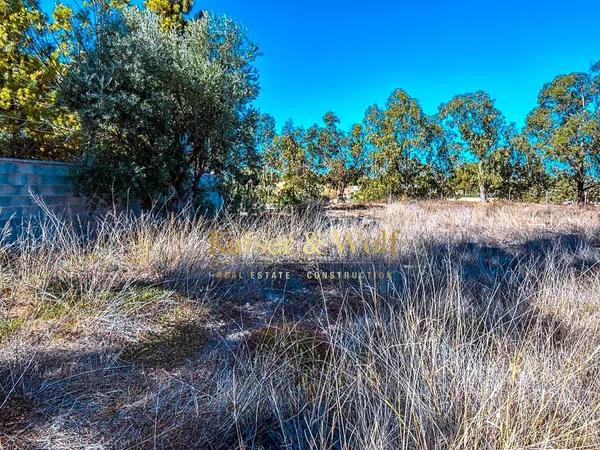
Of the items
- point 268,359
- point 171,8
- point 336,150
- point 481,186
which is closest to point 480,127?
point 481,186

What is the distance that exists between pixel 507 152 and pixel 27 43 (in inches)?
608

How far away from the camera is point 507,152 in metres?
12.9

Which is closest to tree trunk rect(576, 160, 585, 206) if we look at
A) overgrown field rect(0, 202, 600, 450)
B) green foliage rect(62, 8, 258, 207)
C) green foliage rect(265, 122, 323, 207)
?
green foliage rect(265, 122, 323, 207)

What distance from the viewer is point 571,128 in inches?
420

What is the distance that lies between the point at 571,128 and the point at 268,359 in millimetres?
13538

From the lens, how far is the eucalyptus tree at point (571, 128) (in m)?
10.7

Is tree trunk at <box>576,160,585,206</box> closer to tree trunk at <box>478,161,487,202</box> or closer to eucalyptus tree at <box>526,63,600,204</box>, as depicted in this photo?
eucalyptus tree at <box>526,63,600,204</box>

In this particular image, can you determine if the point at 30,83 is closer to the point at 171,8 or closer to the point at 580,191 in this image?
the point at 171,8

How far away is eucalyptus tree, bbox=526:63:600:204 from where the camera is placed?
10711mm

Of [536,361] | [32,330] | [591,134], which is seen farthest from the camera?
[591,134]

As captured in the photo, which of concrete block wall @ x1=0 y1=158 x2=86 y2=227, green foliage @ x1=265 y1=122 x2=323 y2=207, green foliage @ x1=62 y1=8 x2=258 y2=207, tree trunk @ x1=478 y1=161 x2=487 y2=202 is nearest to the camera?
concrete block wall @ x1=0 y1=158 x2=86 y2=227

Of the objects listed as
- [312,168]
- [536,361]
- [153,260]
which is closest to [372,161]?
[312,168]

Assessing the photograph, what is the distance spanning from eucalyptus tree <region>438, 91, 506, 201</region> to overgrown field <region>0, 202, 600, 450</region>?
38.5 feet

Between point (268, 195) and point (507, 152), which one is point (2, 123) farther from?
point (507, 152)
